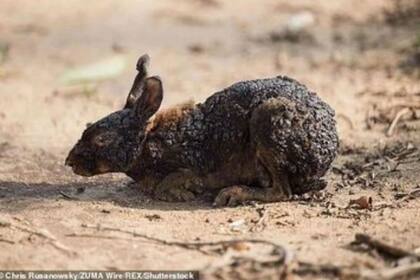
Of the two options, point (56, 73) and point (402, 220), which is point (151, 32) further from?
point (402, 220)

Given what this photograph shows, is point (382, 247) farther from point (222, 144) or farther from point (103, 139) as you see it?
point (103, 139)

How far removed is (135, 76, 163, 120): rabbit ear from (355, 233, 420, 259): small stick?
5.32 feet

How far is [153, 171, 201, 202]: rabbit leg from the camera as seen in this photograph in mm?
5652

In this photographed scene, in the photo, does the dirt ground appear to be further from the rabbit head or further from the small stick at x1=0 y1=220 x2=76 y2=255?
the rabbit head

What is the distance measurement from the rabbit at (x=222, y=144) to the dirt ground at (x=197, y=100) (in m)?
0.16

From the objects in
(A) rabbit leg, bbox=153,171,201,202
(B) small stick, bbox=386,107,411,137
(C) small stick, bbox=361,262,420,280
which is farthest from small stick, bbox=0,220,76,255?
(B) small stick, bbox=386,107,411,137

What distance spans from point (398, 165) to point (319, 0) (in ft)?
21.6

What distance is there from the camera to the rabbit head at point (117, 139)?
5.64 meters

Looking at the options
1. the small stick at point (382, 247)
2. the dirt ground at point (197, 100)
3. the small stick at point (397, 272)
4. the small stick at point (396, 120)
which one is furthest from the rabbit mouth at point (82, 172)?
the small stick at point (396, 120)

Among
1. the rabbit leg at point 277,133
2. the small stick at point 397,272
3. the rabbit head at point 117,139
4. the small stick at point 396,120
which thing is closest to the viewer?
the small stick at point 397,272

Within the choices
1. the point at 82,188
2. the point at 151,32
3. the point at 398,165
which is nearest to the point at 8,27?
the point at 151,32

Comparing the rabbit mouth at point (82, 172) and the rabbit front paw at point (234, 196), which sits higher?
the rabbit mouth at point (82, 172)

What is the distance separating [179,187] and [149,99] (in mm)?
592

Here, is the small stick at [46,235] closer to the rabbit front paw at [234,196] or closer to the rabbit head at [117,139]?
the rabbit head at [117,139]
